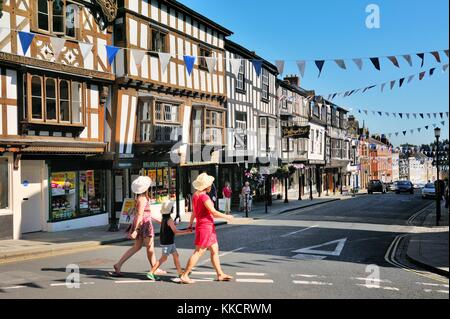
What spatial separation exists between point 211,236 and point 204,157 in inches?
617

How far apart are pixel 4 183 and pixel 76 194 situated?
3.01 metres

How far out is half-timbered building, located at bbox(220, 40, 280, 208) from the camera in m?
26.3

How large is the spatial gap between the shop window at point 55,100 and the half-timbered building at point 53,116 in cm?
3

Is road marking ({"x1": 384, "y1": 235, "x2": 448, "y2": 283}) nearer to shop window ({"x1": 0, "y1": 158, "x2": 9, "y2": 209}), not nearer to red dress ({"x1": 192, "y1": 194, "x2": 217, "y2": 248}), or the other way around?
red dress ({"x1": 192, "y1": 194, "x2": 217, "y2": 248})

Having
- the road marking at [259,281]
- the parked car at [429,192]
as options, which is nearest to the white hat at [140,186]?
the road marking at [259,281]

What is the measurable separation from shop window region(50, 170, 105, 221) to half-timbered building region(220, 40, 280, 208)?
903 cm

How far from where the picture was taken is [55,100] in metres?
15.4

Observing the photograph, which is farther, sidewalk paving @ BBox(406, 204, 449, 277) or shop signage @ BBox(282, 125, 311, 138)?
shop signage @ BBox(282, 125, 311, 138)

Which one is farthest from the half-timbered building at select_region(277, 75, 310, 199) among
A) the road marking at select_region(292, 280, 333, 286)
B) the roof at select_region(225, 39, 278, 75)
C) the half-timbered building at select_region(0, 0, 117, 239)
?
the road marking at select_region(292, 280, 333, 286)

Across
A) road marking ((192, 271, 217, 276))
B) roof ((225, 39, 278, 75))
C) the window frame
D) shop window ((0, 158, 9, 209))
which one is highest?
roof ((225, 39, 278, 75))

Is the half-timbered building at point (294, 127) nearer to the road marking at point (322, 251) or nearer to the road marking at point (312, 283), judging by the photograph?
the road marking at point (322, 251)

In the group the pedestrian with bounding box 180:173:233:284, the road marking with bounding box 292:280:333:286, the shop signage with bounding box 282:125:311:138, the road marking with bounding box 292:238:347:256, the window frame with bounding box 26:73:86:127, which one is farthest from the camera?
the shop signage with bounding box 282:125:311:138
